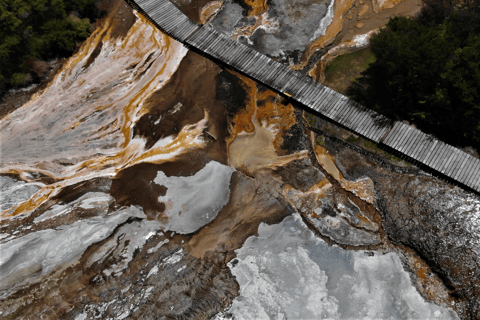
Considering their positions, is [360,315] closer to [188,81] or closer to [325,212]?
[325,212]

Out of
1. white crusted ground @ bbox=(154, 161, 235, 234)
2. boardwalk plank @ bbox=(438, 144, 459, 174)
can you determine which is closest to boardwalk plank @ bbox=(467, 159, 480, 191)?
boardwalk plank @ bbox=(438, 144, 459, 174)

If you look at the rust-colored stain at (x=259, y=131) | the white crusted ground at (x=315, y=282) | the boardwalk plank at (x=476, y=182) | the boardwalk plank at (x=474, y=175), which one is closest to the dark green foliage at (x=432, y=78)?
the boardwalk plank at (x=474, y=175)

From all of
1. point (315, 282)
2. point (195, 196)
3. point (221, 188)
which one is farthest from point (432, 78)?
point (195, 196)

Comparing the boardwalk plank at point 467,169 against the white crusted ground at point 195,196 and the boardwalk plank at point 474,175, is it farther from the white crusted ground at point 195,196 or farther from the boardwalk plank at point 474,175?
the white crusted ground at point 195,196

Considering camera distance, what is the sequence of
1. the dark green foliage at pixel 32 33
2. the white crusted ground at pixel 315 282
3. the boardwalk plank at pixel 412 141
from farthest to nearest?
1. the dark green foliage at pixel 32 33
2. the boardwalk plank at pixel 412 141
3. the white crusted ground at pixel 315 282

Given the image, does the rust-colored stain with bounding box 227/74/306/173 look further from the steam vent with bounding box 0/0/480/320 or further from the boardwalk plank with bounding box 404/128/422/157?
the boardwalk plank with bounding box 404/128/422/157
